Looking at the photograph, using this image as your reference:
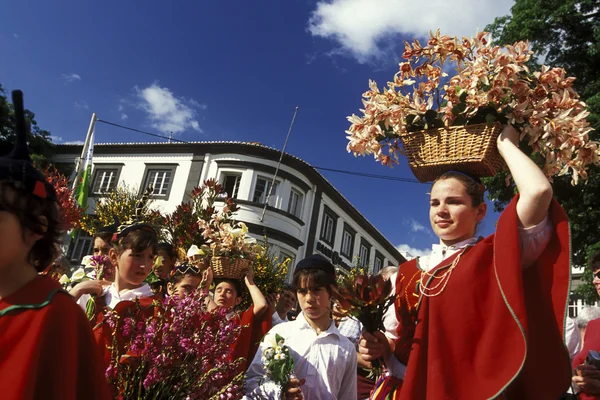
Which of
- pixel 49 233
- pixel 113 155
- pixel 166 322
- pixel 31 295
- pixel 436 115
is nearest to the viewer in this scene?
pixel 31 295

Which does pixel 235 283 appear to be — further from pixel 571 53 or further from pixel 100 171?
pixel 100 171

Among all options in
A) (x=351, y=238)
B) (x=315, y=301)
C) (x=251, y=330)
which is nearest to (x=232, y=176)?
(x=351, y=238)

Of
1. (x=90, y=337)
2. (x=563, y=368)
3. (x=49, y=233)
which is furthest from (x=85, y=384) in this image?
(x=563, y=368)

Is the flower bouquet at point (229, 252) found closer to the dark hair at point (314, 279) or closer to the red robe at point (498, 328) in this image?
the dark hair at point (314, 279)

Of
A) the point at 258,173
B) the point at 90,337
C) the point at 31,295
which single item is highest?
the point at 258,173

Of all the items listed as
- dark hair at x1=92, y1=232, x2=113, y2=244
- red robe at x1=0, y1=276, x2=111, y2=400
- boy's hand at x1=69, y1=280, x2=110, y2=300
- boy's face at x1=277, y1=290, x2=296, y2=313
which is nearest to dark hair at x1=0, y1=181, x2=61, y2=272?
red robe at x1=0, y1=276, x2=111, y2=400

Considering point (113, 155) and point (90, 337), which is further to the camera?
point (113, 155)

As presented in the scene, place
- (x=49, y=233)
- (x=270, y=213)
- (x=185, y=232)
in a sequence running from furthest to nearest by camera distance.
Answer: (x=270, y=213) < (x=185, y=232) < (x=49, y=233)

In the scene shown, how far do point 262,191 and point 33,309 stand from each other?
23264 mm

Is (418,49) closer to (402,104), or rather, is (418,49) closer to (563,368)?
(402,104)

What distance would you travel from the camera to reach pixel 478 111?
2.44 meters

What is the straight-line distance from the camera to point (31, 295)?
1610 millimetres

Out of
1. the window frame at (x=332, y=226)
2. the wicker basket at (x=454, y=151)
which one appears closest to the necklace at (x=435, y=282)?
the wicker basket at (x=454, y=151)

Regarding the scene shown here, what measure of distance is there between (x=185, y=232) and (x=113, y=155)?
24532mm
